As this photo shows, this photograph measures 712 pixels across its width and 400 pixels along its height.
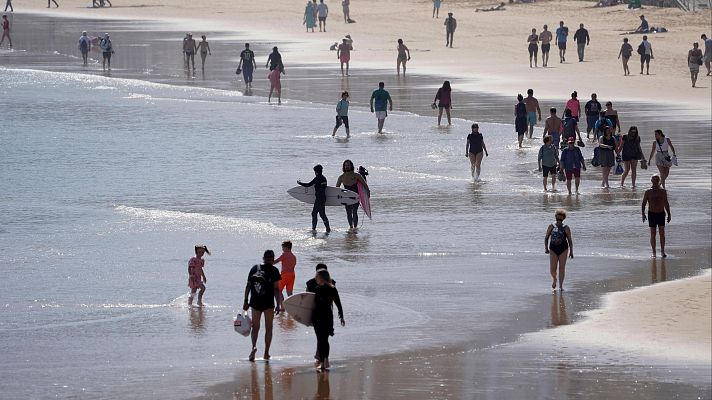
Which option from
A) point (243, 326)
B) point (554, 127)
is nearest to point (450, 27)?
point (554, 127)

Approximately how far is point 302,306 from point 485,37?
175 ft

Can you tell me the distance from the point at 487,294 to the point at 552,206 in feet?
24.9

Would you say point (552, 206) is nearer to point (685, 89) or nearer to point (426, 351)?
point (426, 351)

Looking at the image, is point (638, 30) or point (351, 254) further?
point (638, 30)

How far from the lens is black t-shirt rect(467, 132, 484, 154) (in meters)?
29.6

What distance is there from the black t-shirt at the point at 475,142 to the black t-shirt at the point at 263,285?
14678mm

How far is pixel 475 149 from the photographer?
2972 cm

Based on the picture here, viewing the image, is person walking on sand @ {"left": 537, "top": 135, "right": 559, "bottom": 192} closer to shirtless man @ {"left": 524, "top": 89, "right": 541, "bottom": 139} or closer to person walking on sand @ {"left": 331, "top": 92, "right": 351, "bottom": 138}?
shirtless man @ {"left": 524, "top": 89, "right": 541, "bottom": 139}

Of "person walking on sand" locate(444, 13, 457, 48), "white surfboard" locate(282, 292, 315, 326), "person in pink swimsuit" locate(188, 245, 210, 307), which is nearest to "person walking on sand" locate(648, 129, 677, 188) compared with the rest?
"person in pink swimsuit" locate(188, 245, 210, 307)

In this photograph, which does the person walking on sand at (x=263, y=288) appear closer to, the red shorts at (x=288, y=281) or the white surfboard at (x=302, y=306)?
the white surfboard at (x=302, y=306)

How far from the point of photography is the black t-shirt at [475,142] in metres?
29.6

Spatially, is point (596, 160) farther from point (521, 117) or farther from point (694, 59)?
point (694, 59)

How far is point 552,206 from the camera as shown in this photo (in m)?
26.8

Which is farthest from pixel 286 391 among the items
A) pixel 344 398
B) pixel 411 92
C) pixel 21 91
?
pixel 21 91
